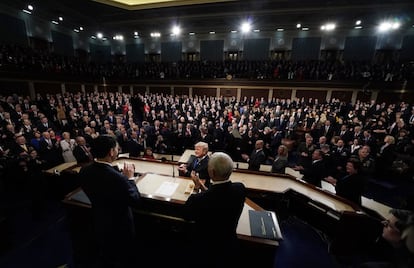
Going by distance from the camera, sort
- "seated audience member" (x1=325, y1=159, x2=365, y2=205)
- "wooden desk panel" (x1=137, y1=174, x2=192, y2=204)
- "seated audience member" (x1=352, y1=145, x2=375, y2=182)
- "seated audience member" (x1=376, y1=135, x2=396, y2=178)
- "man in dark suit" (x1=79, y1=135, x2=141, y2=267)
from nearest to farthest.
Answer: "man in dark suit" (x1=79, y1=135, x2=141, y2=267)
"wooden desk panel" (x1=137, y1=174, x2=192, y2=204)
"seated audience member" (x1=325, y1=159, x2=365, y2=205)
"seated audience member" (x1=352, y1=145, x2=375, y2=182)
"seated audience member" (x1=376, y1=135, x2=396, y2=178)

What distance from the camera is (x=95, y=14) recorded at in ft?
44.8

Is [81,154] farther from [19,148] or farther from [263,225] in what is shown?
[263,225]

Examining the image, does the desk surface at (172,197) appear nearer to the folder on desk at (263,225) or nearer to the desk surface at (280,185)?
the folder on desk at (263,225)

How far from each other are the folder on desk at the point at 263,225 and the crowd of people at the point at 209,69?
14.4m

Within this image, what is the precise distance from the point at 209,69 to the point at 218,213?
652 inches

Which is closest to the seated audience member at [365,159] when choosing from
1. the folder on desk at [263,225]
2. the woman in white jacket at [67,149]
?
the folder on desk at [263,225]

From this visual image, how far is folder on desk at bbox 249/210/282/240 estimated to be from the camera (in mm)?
2027

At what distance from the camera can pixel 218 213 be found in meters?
1.59

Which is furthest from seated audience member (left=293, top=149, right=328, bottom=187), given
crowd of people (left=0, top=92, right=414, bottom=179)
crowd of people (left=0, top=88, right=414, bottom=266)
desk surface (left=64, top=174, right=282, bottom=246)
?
desk surface (left=64, top=174, right=282, bottom=246)

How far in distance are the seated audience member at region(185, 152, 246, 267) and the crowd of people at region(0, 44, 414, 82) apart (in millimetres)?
14212

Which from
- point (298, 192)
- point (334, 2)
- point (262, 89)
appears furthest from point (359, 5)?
point (298, 192)

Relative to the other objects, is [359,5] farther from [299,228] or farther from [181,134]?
[299,228]

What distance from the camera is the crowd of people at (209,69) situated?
12266mm

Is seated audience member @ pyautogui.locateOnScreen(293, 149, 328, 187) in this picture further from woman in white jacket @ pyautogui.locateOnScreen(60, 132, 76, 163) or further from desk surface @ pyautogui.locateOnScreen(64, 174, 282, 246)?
woman in white jacket @ pyautogui.locateOnScreen(60, 132, 76, 163)
